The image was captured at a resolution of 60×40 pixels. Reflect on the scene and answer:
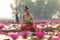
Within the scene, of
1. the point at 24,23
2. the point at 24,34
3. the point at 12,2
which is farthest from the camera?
the point at 12,2

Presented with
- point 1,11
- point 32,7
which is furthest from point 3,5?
point 32,7

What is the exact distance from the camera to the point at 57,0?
3.57m

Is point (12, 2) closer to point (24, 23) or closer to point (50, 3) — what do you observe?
point (50, 3)

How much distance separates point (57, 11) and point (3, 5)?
932 millimetres

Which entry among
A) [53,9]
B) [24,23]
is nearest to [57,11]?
[53,9]

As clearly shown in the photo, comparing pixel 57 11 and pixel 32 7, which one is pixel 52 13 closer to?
pixel 57 11

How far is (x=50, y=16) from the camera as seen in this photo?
3.50 m

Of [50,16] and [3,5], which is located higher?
[3,5]

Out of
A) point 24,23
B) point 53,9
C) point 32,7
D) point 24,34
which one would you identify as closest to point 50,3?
point 53,9

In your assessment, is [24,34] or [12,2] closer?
[24,34]

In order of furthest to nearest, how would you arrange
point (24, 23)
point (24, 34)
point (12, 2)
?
1. point (12, 2)
2. point (24, 23)
3. point (24, 34)

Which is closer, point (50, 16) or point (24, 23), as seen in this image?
point (24, 23)

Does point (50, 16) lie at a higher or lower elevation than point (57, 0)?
lower

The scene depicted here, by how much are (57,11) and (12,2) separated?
31.1 inches
